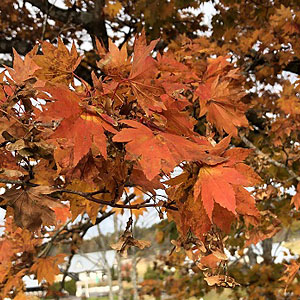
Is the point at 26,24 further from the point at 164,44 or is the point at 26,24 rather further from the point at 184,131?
the point at 184,131

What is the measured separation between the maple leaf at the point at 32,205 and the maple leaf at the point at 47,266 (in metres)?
1.40

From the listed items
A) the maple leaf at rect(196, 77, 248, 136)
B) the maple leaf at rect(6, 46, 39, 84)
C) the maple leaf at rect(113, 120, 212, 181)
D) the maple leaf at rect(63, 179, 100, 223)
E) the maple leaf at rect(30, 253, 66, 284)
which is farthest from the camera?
the maple leaf at rect(30, 253, 66, 284)

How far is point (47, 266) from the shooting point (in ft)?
7.10

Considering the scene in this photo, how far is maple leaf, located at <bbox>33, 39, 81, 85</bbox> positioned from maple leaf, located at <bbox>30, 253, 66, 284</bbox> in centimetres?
146

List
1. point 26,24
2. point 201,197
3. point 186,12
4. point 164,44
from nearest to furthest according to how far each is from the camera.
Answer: point 201,197 < point 164,44 < point 26,24 < point 186,12

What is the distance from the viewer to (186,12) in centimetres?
443

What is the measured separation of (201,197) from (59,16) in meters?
2.97

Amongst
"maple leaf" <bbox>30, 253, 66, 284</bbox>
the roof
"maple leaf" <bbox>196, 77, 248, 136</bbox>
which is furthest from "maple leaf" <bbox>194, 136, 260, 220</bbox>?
the roof

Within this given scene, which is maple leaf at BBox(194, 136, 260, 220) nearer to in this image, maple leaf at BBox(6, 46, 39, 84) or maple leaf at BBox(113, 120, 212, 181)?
maple leaf at BBox(113, 120, 212, 181)

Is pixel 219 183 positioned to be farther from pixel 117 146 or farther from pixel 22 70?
pixel 22 70

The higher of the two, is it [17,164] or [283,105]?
[283,105]

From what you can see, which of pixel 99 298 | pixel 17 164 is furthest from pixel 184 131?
pixel 99 298

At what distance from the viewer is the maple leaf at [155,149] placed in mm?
566

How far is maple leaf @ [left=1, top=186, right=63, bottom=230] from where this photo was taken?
2.59ft
